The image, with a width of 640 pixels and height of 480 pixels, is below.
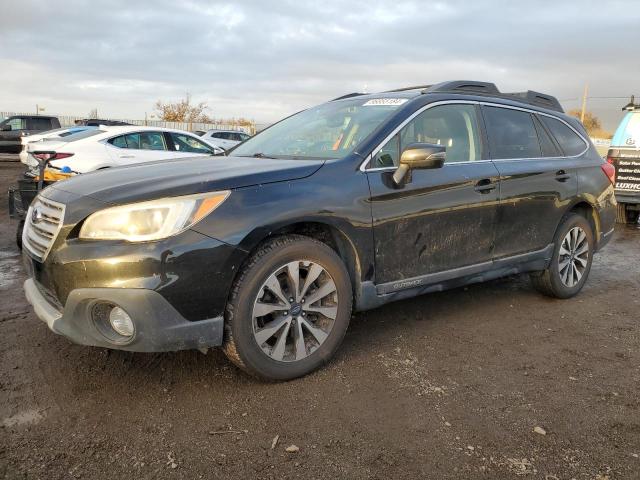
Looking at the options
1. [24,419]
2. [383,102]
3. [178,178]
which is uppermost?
[383,102]

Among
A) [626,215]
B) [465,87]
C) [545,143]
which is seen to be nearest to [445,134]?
[465,87]

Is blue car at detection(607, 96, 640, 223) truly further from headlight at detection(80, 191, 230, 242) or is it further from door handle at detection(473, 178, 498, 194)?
headlight at detection(80, 191, 230, 242)

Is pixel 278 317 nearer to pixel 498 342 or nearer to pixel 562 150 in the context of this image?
pixel 498 342

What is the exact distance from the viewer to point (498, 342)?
3.75 meters

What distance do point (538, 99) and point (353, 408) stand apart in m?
3.50

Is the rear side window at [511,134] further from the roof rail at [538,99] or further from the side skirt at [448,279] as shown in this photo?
the side skirt at [448,279]

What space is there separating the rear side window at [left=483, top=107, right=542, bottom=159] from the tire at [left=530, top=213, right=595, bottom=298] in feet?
Answer: 2.49

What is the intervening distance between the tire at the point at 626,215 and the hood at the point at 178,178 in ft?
28.0

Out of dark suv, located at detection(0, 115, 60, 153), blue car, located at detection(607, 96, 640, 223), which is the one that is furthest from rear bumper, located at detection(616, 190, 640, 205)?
dark suv, located at detection(0, 115, 60, 153)

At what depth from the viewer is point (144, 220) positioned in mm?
2570

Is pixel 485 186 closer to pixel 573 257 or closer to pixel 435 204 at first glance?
pixel 435 204

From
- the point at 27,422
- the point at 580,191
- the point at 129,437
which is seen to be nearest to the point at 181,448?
the point at 129,437

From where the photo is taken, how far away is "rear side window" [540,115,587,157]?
4707mm

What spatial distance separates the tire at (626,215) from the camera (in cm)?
962
